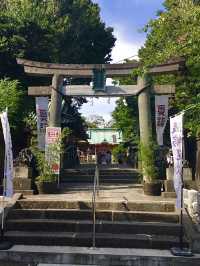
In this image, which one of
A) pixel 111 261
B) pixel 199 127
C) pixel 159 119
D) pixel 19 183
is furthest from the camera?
pixel 159 119

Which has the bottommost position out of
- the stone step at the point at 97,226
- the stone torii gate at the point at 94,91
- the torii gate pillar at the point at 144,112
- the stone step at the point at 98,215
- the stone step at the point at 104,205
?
the stone step at the point at 97,226

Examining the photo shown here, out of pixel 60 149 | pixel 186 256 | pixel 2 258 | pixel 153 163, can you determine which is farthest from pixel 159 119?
pixel 2 258

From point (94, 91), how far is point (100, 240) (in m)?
8.46

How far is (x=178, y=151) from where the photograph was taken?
8961 mm

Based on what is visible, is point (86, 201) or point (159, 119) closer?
point (86, 201)

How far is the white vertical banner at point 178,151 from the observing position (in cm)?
878

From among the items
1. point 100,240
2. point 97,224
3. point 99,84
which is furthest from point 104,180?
point 100,240

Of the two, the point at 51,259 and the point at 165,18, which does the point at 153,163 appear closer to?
the point at 165,18

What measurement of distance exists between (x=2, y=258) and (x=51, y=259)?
1.03 m

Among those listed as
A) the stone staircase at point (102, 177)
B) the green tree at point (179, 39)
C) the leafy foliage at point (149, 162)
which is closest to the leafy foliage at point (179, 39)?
the green tree at point (179, 39)

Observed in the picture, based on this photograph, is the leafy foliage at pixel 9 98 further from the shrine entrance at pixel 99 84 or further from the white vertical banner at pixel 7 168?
the white vertical banner at pixel 7 168

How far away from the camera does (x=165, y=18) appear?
1130 centimetres

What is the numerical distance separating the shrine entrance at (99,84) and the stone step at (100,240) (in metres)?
6.86

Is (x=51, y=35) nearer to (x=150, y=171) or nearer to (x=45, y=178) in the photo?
(x=45, y=178)
